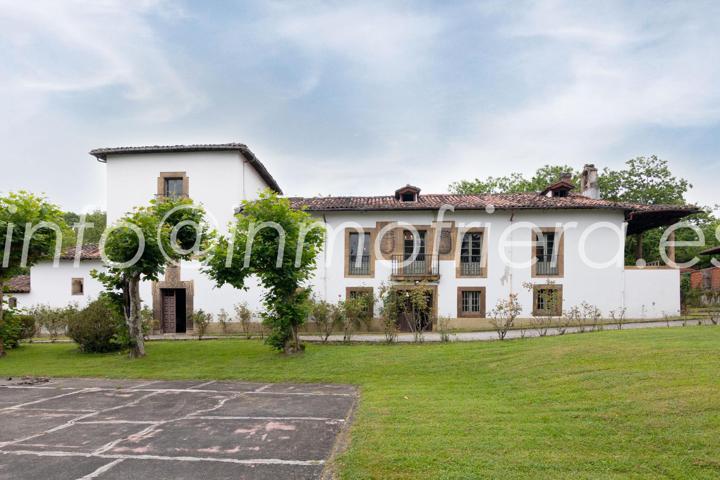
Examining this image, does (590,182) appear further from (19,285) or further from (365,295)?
(19,285)

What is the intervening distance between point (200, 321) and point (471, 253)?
40.2ft

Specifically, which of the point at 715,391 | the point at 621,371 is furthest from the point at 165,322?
the point at 715,391

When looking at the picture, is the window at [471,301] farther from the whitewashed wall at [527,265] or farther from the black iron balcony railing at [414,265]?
the black iron balcony railing at [414,265]

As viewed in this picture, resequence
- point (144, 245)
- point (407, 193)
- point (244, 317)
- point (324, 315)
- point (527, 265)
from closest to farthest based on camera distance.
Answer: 1. point (144, 245)
2. point (324, 315)
3. point (244, 317)
4. point (527, 265)
5. point (407, 193)

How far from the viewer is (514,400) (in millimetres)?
6652

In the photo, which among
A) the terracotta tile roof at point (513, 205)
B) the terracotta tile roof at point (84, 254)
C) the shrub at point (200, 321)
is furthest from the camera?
the terracotta tile roof at point (84, 254)

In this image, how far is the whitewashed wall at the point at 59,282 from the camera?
1938cm

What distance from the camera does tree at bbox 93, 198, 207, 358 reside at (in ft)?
36.5

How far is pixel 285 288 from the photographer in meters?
11.6

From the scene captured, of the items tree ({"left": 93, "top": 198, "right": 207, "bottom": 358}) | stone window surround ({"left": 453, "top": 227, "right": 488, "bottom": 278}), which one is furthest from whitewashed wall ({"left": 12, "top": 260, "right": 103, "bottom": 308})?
stone window surround ({"left": 453, "top": 227, "right": 488, "bottom": 278})

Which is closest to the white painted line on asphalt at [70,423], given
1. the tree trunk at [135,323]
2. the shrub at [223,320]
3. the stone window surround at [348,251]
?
the tree trunk at [135,323]

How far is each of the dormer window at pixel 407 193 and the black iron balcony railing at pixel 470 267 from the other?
146 inches

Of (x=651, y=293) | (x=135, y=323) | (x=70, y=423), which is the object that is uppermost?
(x=651, y=293)

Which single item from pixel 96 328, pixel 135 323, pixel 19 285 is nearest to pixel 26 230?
pixel 96 328
